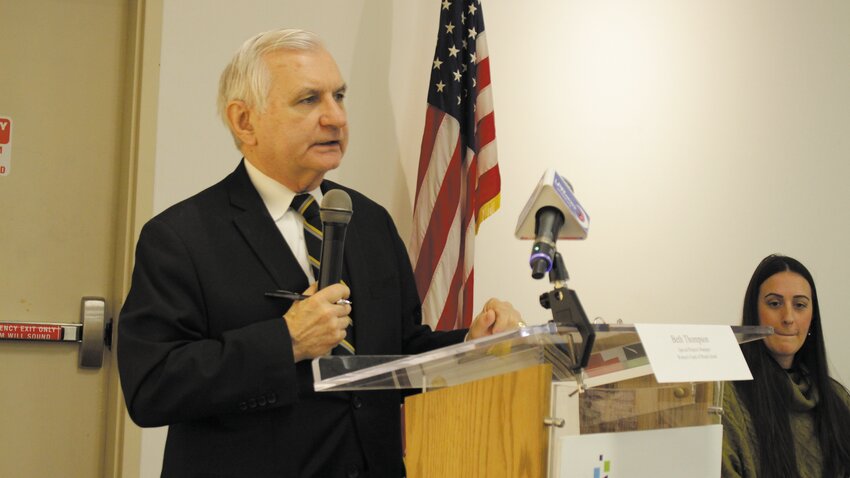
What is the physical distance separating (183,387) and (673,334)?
0.98 metres

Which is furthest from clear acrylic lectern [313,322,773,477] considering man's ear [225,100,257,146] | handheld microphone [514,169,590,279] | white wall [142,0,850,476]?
white wall [142,0,850,476]

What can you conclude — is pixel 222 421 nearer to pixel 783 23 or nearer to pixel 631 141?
pixel 631 141

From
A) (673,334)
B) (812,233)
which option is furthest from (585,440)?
(812,233)


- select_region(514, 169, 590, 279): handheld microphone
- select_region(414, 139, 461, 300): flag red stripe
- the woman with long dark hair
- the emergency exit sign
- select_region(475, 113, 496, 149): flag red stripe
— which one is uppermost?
select_region(475, 113, 496, 149): flag red stripe

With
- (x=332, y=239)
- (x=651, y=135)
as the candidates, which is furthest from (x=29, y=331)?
(x=651, y=135)

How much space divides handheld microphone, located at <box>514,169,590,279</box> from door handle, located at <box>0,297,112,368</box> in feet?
7.85

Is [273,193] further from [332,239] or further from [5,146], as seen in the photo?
[5,146]

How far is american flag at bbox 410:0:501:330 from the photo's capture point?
3.72 m

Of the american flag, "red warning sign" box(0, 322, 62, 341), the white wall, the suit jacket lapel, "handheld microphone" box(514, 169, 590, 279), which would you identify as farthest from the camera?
the white wall

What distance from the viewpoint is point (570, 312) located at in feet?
4.90

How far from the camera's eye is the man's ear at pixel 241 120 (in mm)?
2242

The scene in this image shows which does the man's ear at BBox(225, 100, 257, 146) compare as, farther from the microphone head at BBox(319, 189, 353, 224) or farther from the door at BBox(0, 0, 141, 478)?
the door at BBox(0, 0, 141, 478)

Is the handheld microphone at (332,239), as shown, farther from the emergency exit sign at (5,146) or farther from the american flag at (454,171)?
the emergency exit sign at (5,146)

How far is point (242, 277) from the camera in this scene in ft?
6.82
